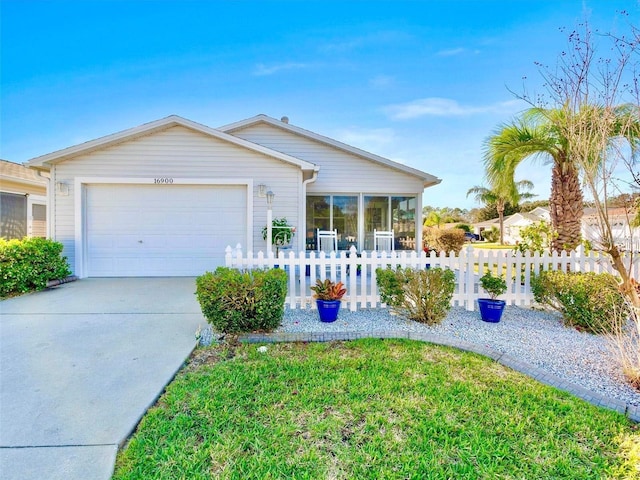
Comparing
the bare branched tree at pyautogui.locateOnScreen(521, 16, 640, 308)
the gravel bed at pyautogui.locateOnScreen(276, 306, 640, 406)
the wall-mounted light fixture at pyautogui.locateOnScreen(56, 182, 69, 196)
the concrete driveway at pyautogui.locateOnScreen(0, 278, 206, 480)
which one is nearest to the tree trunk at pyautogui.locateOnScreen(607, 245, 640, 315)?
the bare branched tree at pyautogui.locateOnScreen(521, 16, 640, 308)

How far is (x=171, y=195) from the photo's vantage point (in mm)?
8516

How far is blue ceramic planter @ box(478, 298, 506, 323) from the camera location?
16.1 ft

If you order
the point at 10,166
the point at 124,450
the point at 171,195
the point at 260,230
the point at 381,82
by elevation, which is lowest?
the point at 124,450

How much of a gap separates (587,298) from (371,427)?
4080 millimetres

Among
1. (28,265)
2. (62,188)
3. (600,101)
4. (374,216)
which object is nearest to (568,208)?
(600,101)

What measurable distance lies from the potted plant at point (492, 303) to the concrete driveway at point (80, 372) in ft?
14.3


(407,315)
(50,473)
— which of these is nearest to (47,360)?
(50,473)

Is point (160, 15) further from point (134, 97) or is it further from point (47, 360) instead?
point (47, 360)

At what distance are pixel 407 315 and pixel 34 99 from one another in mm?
14048

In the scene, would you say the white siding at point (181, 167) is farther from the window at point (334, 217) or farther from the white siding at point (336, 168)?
the white siding at point (336, 168)

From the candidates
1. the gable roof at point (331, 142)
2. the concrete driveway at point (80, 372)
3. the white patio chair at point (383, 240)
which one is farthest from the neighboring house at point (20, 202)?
the white patio chair at point (383, 240)

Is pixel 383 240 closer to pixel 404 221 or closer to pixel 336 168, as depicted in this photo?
pixel 404 221

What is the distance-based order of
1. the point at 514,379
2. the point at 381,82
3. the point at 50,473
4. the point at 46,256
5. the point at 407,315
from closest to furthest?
the point at 50,473, the point at 514,379, the point at 407,315, the point at 46,256, the point at 381,82

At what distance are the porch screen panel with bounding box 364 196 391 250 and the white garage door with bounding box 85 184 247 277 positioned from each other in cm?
422
